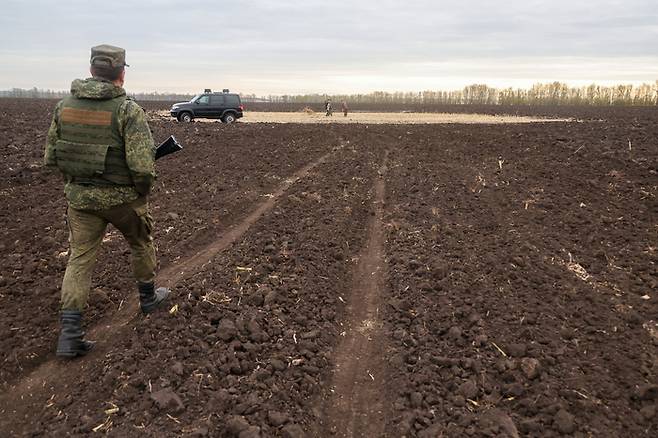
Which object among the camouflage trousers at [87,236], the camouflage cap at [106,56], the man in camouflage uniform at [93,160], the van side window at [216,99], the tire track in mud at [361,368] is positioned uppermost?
the van side window at [216,99]

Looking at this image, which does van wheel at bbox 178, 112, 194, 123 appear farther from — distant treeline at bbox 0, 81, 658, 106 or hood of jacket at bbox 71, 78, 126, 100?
distant treeline at bbox 0, 81, 658, 106

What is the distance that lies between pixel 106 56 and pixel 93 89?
0.97ft

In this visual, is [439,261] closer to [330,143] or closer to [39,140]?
[330,143]

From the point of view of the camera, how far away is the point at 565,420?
3.05 metres

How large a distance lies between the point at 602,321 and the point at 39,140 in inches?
651

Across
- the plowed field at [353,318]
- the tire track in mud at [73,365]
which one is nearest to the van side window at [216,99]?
the plowed field at [353,318]

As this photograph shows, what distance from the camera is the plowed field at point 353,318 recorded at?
125 inches

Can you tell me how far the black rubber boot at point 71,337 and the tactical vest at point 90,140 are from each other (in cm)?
108

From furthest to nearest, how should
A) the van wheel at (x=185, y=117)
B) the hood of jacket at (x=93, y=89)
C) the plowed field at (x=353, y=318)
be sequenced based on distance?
the van wheel at (x=185, y=117) < the hood of jacket at (x=93, y=89) < the plowed field at (x=353, y=318)

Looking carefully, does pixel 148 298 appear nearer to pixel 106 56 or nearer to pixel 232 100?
pixel 106 56

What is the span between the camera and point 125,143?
3762 mm

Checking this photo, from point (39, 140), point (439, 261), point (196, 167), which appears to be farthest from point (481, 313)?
point (39, 140)

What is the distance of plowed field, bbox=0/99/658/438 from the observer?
3174mm

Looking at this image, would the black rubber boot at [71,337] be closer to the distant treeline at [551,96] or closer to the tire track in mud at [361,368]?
the tire track in mud at [361,368]
